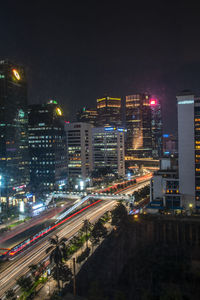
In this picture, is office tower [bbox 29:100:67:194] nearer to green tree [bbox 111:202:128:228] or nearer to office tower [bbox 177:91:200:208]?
green tree [bbox 111:202:128:228]

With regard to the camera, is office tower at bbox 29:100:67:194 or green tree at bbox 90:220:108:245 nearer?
green tree at bbox 90:220:108:245

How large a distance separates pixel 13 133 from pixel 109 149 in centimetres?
5684

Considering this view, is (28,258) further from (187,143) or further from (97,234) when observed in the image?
(187,143)

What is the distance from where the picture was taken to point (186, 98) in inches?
2458

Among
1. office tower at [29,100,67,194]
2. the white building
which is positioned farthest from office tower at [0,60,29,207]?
the white building

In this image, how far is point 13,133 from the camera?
286 ft

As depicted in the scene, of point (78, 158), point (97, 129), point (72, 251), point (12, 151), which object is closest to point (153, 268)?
point (72, 251)

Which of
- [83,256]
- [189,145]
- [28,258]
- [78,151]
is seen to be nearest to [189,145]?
[189,145]

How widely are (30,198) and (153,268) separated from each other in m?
55.8

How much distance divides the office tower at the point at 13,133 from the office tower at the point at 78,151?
27.3 meters

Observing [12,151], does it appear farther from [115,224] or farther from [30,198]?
[115,224]

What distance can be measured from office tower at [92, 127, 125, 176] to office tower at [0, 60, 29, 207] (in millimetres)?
48475

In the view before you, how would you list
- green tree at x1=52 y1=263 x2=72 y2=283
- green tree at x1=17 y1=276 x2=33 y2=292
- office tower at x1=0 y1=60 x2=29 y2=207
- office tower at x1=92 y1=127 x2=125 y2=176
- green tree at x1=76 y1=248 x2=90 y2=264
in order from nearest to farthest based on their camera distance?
green tree at x1=17 y1=276 x2=33 y2=292 → green tree at x1=52 y1=263 x2=72 y2=283 → green tree at x1=76 y1=248 x2=90 y2=264 → office tower at x1=0 y1=60 x2=29 y2=207 → office tower at x1=92 y1=127 x2=125 y2=176

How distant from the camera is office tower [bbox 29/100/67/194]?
104 metres
